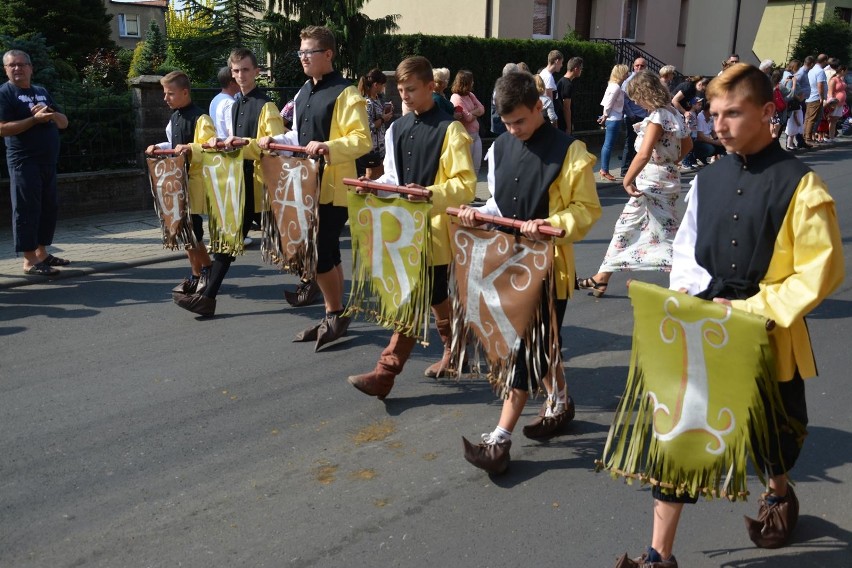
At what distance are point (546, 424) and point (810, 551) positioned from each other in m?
1.44

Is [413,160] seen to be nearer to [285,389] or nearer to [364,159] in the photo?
[285,389]

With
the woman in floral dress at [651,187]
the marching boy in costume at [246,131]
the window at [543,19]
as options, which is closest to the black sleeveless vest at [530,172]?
the marching boy in costume at [246,131]

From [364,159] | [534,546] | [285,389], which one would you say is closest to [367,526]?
[534,546]

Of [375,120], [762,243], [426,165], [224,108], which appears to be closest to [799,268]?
[762,243]

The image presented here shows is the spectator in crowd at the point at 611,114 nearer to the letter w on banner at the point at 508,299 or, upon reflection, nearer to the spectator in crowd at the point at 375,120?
the spectator in crowd at the point at 375,120

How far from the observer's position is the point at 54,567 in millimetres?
3469

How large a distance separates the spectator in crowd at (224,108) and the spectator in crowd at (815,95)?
15.0 m

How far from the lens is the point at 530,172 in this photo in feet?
13.5

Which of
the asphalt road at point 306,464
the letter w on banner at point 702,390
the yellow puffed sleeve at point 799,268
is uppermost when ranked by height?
the yellow puffed sleeve at point 799,268

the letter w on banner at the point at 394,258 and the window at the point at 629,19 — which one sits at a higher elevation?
the window at the point at 629,19

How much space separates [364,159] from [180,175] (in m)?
3.65

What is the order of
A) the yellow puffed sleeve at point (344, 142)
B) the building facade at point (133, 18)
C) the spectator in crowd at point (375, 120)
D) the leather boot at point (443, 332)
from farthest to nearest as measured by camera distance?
1. the building facade at point (133, 18)
2. the spectator in crowd at point (375, 120)
3. the yellow puffed sleeve at point (344, 142)
4. the leather boot at point (443, 332)

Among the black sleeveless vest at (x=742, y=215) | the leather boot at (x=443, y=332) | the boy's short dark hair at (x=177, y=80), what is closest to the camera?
the black sleeveless vest at (x=742, y=215)

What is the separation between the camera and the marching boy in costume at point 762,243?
2949 mm
